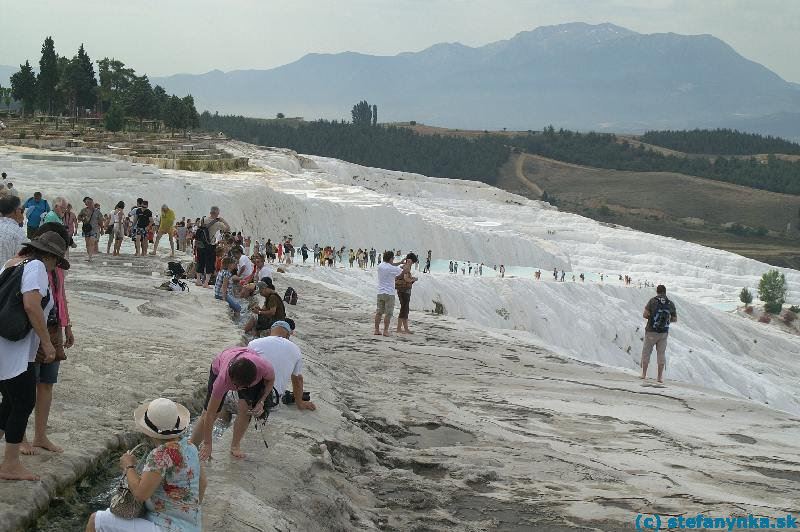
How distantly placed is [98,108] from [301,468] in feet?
245

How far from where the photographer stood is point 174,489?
14.5 feet

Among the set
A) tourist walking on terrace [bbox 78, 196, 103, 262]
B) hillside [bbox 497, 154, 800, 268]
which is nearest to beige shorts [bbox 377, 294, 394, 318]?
tourist walking on terrace [bbox 78, 196, 103, 262]

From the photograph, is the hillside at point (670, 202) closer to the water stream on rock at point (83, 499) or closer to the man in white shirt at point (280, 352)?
the man in white shirt at point (280, 352)

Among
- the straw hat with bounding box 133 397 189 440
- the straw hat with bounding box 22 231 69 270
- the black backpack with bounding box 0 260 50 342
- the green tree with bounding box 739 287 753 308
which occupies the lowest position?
the green tree with bounding box 739 287 753 308

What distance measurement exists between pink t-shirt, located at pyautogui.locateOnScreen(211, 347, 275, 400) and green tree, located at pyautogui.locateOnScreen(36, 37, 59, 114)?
6395cm

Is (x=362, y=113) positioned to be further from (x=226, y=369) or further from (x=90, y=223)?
(x=226, y=369)

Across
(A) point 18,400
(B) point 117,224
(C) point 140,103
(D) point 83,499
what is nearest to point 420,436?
(D) point 83,499

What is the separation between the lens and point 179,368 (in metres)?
8.80

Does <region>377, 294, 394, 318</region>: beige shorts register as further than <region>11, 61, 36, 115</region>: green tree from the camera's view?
No

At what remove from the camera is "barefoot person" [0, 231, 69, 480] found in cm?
512

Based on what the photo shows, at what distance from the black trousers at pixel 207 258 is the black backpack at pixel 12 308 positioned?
9.89m

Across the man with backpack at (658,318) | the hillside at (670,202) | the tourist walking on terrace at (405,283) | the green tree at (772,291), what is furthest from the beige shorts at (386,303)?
the hillside at (670,202)

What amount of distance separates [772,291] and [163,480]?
6158 centimetres

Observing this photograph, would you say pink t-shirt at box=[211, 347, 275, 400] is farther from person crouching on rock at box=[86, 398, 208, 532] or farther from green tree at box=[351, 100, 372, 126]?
green tree at box=[351, 100, 372, 126]
